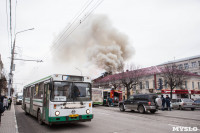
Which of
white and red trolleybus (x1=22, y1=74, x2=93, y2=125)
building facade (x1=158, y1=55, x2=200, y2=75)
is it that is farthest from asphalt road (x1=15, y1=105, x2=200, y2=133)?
building facade (x1=158, y1=55, x2=200, y2=75)

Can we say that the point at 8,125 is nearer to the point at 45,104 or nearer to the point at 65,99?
the point at 45,104

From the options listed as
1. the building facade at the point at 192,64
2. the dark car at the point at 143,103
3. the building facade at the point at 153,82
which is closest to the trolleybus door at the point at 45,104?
the dark car at the point at 143,103

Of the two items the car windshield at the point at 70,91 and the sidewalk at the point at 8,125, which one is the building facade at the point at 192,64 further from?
the sidewalk at the point at 8,125

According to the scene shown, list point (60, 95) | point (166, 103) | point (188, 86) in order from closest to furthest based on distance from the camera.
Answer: point (60, 95)
point (166, 103)
point (188, 86)

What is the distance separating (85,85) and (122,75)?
2903cm

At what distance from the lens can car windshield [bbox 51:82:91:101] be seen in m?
8.18

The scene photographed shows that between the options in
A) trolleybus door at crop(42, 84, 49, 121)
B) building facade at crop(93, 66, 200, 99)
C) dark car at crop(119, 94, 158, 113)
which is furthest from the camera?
building facade at crop(93, 66, 200, 99)

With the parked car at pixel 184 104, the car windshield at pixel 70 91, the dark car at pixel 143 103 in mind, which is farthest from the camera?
the parked car at pixel 184 104

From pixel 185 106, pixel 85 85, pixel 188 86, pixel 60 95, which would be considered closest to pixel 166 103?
pixel 185 106

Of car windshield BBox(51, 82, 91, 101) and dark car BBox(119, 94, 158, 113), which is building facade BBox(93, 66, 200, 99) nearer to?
dark car BBox(119, 94, 158, 113)

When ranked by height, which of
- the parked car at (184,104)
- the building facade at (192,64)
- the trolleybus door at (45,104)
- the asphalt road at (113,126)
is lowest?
the parked car at (184,104)

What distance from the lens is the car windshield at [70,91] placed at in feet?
26.8

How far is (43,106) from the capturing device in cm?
890

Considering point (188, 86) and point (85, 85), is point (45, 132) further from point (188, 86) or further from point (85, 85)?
point (188, 86)
